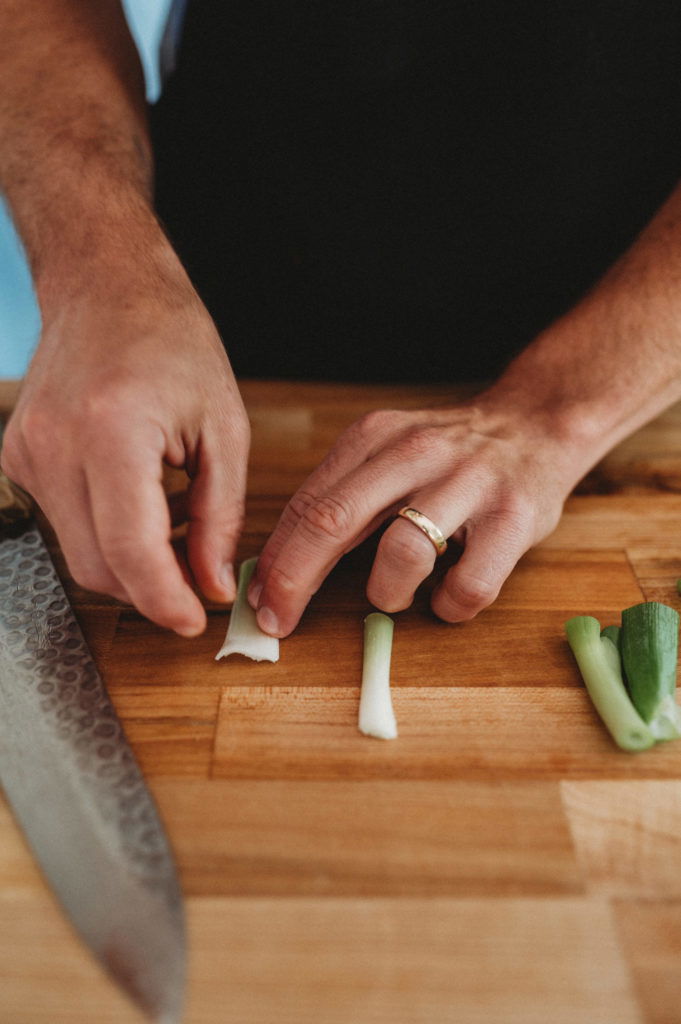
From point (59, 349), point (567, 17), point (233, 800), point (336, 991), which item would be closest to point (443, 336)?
point (567, 17)

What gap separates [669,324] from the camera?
1274 millimetres

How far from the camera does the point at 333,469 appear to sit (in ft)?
3.74

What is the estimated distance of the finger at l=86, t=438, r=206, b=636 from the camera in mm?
875

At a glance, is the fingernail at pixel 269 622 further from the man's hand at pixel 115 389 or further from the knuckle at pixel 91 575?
the knuckle at pixel 91 575

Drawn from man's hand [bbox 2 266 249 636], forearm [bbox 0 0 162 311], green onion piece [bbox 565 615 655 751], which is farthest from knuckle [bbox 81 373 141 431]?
green onion piece [bbox 565 615 655 751]

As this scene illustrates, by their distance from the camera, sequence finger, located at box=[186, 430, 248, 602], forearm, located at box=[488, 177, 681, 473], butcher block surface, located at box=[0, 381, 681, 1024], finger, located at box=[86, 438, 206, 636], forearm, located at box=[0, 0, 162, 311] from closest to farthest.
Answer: butcher block surface, located at box=[0, 381, 681, 1024] → finger, located at box=[86, 438, 206, 636] → finger, located at box=[186, 430, 248, 602] → forearm, located at box=[0, 0, 162, 311] → forearm, located at box=[488, 177, 681, 473]

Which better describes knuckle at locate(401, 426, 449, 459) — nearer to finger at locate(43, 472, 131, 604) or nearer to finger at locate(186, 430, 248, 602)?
finger at locate(186, 430, 248, 602)

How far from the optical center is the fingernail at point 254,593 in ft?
3.52

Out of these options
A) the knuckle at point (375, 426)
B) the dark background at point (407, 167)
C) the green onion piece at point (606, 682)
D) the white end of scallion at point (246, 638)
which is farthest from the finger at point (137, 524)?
the dark background at point (407, 167)

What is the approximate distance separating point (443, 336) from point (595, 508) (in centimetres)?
50

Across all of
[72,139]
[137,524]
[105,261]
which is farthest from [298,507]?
[72,139]

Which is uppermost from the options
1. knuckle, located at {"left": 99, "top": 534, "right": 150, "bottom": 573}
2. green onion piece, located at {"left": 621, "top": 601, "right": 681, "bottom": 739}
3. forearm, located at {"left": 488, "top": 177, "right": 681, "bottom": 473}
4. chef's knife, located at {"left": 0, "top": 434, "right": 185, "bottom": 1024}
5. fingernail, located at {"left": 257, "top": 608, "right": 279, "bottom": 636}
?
forearm, located at {"left": 488, "top": 177, "right": 681, "bottom": 473}

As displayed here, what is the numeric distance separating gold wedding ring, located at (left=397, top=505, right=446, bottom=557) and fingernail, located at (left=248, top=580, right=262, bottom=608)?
0.73ft

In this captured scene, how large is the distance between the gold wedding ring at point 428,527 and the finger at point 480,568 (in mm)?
44
